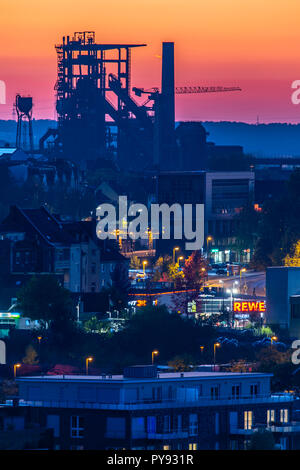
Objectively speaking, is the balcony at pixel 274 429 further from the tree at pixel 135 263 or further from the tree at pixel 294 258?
the tree at pixel 135 263

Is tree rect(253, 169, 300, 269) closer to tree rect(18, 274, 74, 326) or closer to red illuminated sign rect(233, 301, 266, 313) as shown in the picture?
red illuminated sign rect(233, 301, 266, 313)

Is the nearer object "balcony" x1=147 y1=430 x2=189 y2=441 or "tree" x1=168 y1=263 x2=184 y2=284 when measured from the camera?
"balcony" x1=147 y1=430 x2=189 y2=441

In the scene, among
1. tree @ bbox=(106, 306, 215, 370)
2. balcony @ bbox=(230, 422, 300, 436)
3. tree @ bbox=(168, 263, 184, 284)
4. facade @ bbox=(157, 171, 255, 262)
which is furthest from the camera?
facade @ bbox=(157, 171, 255, 262)

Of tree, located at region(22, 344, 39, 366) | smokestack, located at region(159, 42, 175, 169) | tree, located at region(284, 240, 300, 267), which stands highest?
smokestack, located at region(159, 42, 175, 169)

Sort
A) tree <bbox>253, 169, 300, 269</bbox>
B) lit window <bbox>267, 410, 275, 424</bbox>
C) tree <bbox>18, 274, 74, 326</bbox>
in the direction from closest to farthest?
lit window <bbox>267, 410, 275, 424</bbox>
tree <bbox>18, 274, 74, 326</bbox>
tree <bbox>253, 169, 300, 269</bbox>

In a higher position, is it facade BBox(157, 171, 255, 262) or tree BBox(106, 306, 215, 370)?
facade BBox(157, 171, 255, 262)

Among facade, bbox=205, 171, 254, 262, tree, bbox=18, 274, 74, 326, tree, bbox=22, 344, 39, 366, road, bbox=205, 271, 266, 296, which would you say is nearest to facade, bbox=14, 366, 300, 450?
tree, bbox=22, 344, 39, 366

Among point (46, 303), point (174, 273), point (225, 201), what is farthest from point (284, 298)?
point (225, 201)
